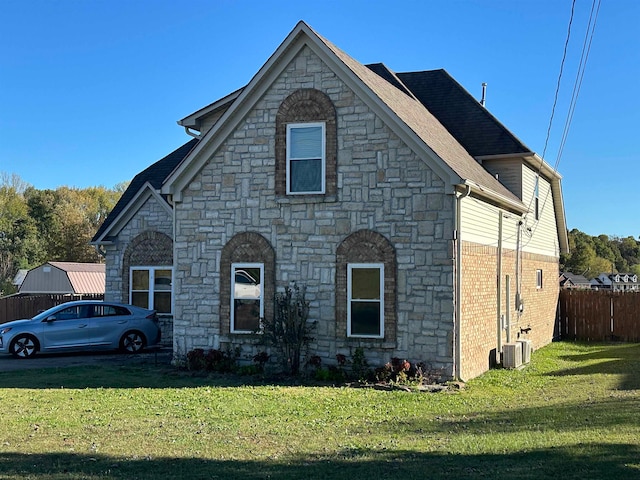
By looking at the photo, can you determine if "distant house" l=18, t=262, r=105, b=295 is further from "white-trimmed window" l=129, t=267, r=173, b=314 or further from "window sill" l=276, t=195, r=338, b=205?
"window sill" l=276, t=195, r=338, b=205

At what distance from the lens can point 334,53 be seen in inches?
597

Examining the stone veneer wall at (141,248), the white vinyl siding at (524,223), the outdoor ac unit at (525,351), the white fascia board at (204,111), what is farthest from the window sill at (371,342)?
the stone veneer wall at (141,248)

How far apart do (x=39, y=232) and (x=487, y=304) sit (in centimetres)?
5762

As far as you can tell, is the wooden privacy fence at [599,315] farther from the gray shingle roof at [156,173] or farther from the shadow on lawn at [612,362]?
the gray shingle roof at [156,173]

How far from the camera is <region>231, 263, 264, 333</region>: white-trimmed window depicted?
16.0m

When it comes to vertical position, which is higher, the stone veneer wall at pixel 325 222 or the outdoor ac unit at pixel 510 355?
the stone veneer wall at pixel 325 222

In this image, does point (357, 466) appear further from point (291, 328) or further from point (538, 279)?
point (538, 279)

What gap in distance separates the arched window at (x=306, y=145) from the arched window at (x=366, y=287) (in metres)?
1.37

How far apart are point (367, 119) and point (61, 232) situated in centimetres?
5242

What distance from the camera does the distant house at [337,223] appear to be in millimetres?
14523

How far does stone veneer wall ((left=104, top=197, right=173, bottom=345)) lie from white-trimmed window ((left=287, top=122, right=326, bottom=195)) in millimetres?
7203

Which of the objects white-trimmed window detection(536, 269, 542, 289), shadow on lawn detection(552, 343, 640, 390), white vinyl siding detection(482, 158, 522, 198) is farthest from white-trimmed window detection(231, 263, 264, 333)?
white-trimmed window detection(536, 269, 542, 289)

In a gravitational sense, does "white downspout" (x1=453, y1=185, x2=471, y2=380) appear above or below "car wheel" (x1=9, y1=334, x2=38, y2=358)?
above

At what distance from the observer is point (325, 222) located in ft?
50.6
